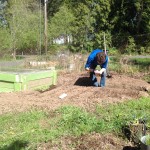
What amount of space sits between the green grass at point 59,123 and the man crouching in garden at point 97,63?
77.5 inches

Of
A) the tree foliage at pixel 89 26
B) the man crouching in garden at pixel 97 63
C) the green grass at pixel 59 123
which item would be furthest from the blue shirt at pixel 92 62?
the tree foliage at pixel 89 26

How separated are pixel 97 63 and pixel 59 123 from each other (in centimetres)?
344

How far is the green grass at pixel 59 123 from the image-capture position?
423 cm

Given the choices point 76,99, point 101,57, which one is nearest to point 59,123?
point 76,99

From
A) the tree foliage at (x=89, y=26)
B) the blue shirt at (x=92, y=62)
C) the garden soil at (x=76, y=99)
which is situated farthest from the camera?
the tree foliage at (x=89, y=26)

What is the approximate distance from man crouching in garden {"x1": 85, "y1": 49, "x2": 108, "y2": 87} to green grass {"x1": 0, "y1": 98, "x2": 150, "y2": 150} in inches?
77.5

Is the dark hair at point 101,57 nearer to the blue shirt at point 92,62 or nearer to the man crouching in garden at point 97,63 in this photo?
the man crouching in garden at point 97,63

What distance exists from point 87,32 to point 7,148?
22453mm

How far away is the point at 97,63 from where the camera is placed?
26.2 ft

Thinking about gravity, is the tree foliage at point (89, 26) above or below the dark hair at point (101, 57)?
above

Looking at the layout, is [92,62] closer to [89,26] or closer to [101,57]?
[101,57]

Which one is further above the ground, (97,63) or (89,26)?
(89,26)

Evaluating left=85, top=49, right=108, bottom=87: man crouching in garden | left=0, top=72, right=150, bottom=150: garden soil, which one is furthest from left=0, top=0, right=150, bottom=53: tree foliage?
left=0, top=72, right=150, bottom=150: garden soil

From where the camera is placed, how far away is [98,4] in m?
27.3
